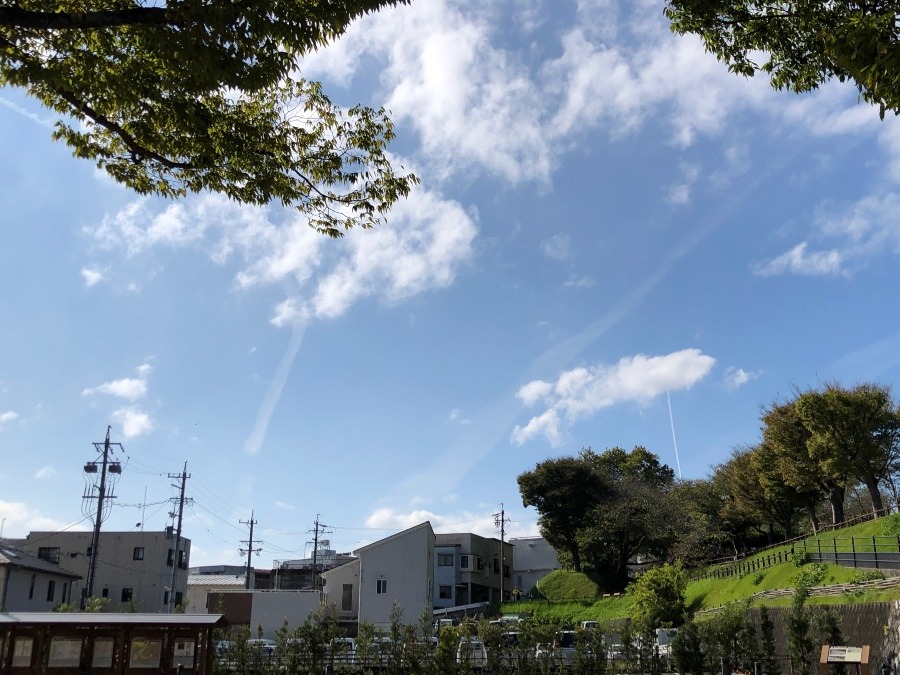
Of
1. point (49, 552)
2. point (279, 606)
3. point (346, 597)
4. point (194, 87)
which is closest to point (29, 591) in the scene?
point (279, 606)

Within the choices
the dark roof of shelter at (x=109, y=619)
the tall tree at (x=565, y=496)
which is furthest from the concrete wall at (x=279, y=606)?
the dark roof of shelter at (x=109, y=619)

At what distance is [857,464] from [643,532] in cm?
1765

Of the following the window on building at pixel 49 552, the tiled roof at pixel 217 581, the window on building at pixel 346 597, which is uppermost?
the window on building at pixel 49 552

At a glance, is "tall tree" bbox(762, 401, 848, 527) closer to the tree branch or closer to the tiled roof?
the tree branch

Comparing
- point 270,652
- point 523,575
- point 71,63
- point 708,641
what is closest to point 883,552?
point 708,641

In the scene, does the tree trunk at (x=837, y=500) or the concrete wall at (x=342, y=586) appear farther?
the concrete wall at (x=342, y=586)

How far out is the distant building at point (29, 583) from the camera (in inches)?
1439

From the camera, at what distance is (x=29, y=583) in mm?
38750

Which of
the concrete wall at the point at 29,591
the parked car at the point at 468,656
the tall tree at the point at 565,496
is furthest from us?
the tall tree at the point at 565,496

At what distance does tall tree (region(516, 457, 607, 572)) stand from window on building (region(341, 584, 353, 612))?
44.9 ft

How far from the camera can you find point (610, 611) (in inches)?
1646

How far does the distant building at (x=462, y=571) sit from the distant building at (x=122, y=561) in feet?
62.5

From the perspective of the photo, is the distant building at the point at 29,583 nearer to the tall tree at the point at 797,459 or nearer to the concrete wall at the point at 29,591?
the concrete wall at the point at 29,591

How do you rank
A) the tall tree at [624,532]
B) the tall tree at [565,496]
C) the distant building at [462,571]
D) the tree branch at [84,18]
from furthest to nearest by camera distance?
the distant building at [462,571] < the tall tree at [565,496] < the tall tree at [624,532] < the tree branch at [84,18]
